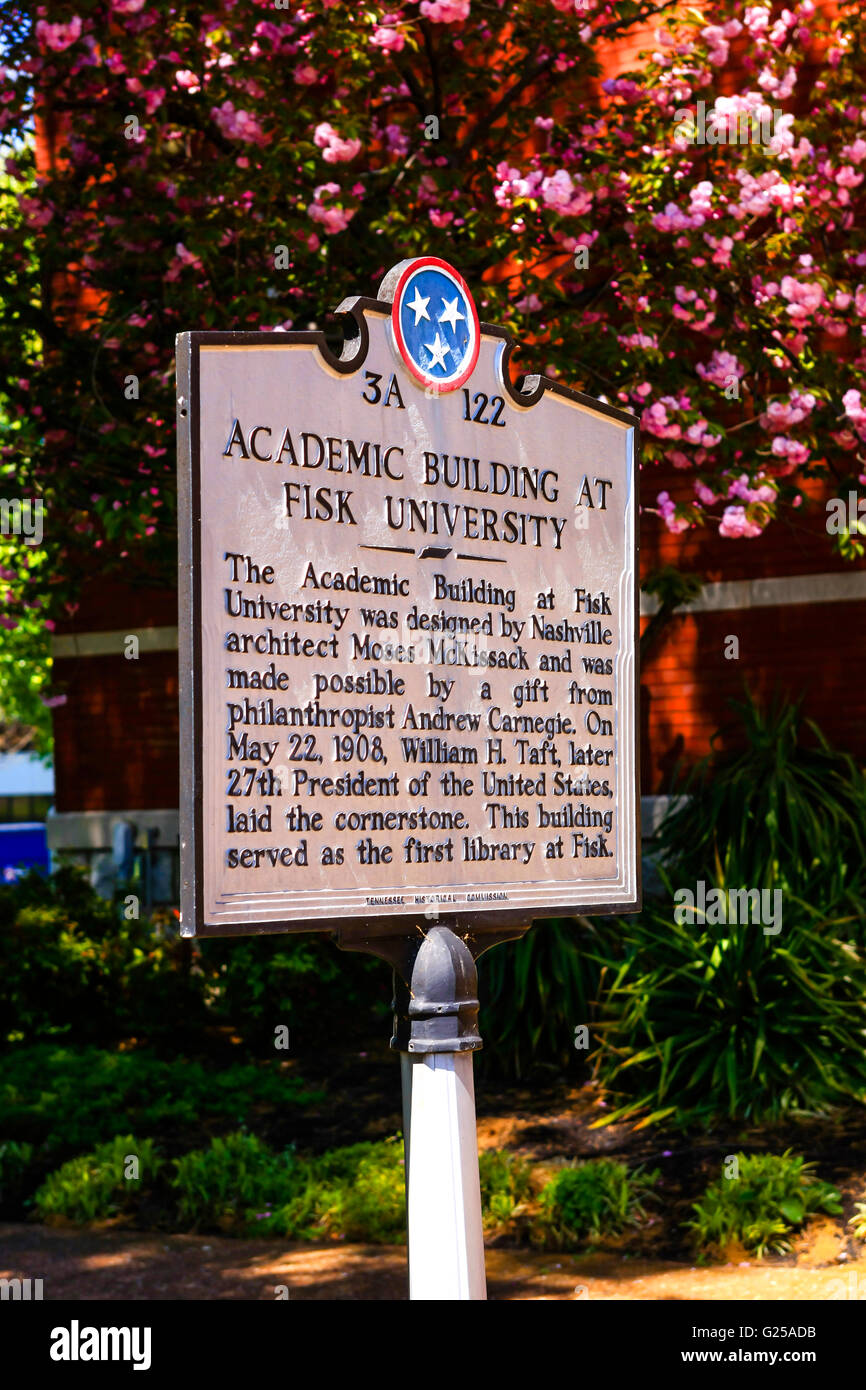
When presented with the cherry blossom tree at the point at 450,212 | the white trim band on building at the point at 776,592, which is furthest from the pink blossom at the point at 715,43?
the white trim band on building at the point at 776,592

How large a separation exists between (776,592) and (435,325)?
741 centimetres

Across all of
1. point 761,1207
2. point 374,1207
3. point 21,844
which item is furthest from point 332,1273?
point 21,844

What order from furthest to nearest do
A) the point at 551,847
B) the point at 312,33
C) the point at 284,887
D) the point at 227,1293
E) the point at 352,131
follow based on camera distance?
the point at 312,33 < the point at 352,131 < the point at 227,1293 < the point at 551,847 < the point at 284,887

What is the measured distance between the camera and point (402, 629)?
4.07m

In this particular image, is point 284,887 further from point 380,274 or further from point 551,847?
point 380,274

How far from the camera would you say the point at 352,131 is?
827 centimetres

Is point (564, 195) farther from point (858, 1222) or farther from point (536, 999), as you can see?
point (858, 1222)

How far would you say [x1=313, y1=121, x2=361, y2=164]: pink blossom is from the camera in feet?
27.2

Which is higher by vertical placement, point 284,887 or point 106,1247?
point 284,887

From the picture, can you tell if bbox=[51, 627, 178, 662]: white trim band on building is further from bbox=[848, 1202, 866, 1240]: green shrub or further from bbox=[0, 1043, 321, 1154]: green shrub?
bbox=[848, 1202, 866, 1240]: green shrub

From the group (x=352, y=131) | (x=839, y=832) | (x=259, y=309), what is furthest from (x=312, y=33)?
(x=839, y=832)

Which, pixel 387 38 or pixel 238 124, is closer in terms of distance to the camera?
pixel 238 124

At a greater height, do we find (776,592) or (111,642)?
(111,642)

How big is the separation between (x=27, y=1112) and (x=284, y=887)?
241 inches
